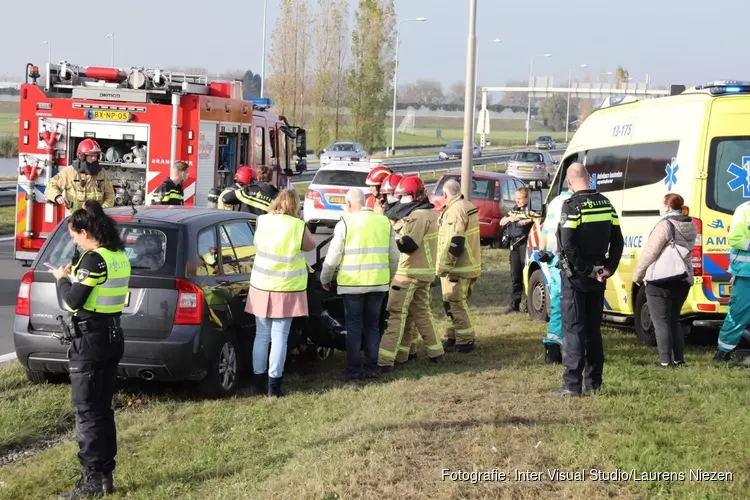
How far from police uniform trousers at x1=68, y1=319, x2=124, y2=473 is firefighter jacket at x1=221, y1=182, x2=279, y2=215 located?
5.60m

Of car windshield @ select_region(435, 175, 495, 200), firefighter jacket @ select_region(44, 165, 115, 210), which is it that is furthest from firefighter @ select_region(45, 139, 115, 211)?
car windshield @ select_region(435, 175, 495, 200)

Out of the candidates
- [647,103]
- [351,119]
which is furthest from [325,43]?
[647,103]

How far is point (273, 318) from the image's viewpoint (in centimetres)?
827

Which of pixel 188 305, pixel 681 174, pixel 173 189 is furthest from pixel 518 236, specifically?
pixel 188 305

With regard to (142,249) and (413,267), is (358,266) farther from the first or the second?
(142,249)

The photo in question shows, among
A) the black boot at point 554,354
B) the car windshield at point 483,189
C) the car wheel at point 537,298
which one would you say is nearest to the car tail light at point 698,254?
the black boot at point 554,354

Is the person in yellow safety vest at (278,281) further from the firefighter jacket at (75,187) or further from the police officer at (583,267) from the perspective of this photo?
the firefighter jacket at (75,187)

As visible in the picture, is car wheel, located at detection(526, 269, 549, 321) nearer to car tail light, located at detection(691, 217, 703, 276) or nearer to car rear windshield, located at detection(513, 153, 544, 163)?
car tail light, located at detection(691, 217, 703, 276)

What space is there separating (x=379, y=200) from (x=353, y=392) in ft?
7.74

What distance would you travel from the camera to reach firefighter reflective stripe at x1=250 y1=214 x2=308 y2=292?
8.23 m

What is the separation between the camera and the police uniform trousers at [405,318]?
9.47 m

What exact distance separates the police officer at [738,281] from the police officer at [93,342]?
5.70 meters

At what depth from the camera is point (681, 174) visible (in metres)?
10.1

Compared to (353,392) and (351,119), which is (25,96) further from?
(351,119)
